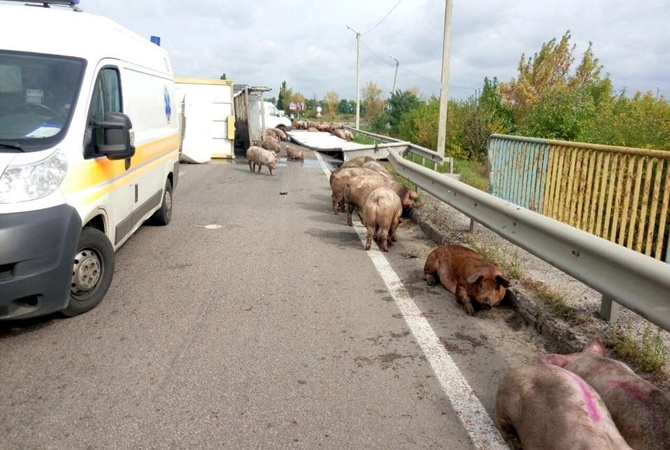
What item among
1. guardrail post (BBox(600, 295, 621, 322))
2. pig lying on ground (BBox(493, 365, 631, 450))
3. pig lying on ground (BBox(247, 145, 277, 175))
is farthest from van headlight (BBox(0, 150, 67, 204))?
pig lying on ground (BBox(247, 145, 277, 175))

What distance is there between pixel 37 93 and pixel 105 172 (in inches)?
34.3

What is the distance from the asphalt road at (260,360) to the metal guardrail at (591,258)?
771 mm

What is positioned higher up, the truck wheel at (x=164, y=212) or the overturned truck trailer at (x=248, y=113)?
the overturned truck trailer at (x=248, y=113)

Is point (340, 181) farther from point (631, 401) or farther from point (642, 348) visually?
point (631, 401)

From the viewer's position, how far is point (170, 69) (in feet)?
30.3

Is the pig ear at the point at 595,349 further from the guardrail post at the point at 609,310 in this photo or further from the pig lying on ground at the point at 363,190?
the pig lying on ground at the point at 363,190

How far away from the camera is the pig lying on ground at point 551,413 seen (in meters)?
2.65

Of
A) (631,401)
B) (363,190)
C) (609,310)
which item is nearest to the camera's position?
(631,401)

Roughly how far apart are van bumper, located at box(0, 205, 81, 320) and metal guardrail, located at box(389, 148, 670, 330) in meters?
3.77

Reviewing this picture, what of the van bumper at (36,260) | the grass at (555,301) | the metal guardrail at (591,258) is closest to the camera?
the metal guardrail at (591,258)

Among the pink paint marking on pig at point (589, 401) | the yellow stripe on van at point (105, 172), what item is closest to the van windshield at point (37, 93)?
the yellow stripe on van at point (105, 172)

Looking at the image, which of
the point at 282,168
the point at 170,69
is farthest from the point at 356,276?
the point at 282,168

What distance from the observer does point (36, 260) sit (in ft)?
13.9

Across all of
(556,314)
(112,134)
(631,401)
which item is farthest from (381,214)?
(631,401)
